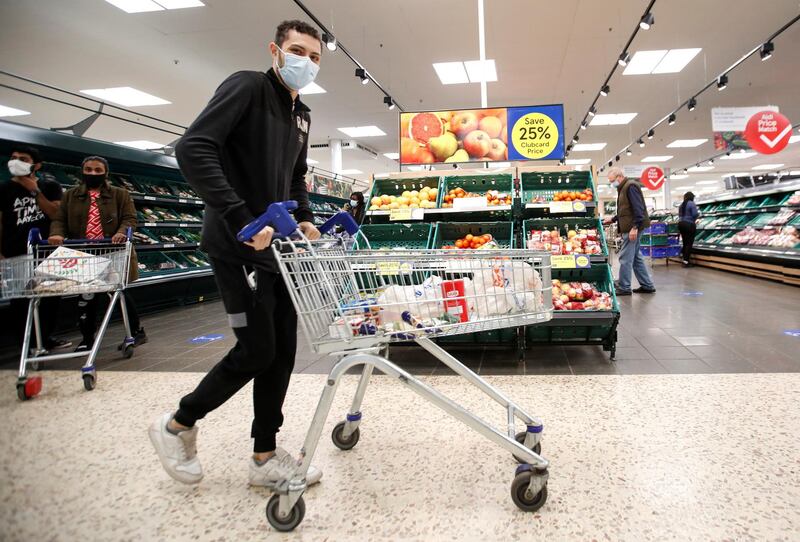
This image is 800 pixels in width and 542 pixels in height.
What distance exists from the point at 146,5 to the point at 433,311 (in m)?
7.78

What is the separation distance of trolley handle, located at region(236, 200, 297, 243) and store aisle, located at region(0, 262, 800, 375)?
2.09m

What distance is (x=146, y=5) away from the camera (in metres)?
6.59

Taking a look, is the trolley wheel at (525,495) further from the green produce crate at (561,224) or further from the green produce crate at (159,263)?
the green produce crate at (159,263)

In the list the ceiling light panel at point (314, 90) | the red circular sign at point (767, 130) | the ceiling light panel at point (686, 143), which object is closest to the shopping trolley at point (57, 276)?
the ceiling light panel at point (314, 90)

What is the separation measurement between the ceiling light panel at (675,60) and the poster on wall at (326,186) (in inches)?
330

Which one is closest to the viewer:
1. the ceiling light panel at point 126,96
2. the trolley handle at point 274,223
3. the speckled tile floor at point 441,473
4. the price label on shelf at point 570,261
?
the trolley handle at point 274,223

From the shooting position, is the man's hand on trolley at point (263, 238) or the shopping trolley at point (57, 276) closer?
the man's hand on trolley at point (263, 238)

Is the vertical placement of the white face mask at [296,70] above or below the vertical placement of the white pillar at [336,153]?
below

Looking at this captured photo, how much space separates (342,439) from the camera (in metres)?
1.93

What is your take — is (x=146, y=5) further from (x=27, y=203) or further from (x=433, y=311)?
(x=433, y=311)

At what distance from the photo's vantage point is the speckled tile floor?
1.35 m

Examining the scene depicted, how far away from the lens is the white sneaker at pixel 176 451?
5.28 ft

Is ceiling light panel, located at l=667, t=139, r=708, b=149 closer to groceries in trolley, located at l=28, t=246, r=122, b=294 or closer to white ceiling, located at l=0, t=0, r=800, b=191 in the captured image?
white ceiling, located at l=0, t=0, r=800, b=191

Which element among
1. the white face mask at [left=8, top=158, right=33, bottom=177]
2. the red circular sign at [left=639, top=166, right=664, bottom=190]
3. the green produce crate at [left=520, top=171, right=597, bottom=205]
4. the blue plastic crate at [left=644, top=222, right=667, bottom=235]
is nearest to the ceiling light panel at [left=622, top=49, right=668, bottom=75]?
the blue plastic crate at [left=644, top=222, right=667, bottom=235]
